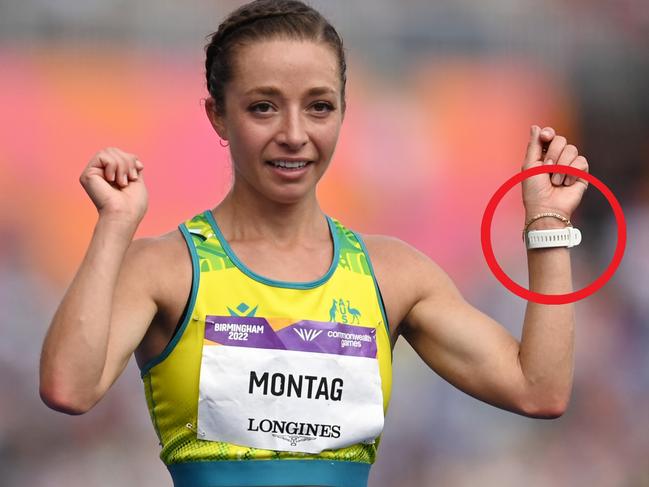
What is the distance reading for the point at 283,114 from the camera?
10.0ft

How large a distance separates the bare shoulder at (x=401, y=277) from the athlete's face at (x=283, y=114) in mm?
281

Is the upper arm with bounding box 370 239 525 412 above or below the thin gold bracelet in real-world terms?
below

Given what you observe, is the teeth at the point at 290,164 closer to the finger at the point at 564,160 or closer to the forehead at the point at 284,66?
the forehead at the point at 284,66

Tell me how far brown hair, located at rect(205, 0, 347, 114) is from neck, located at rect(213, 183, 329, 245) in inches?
8.5

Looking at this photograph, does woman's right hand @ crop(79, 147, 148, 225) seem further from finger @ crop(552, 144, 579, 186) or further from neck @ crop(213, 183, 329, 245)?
finger @ crop(552, 144, 579, 186)

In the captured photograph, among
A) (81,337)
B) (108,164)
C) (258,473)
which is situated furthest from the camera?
(258,473)

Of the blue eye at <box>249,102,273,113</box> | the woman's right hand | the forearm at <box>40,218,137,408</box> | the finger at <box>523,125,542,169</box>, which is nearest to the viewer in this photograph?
the forearm at <box>40,218,137,408</box>

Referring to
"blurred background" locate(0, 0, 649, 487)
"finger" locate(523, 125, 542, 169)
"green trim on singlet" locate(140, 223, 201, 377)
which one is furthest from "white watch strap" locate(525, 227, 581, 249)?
"blurred background" locate(0, 0, 649, 487)

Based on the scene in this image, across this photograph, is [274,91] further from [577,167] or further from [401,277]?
[577,167]

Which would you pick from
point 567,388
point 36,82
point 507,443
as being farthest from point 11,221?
point 567,388

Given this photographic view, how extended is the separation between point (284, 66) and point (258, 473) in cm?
89

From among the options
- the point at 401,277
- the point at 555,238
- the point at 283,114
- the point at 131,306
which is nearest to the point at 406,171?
the point at 401,277

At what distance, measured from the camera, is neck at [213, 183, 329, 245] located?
126 inches

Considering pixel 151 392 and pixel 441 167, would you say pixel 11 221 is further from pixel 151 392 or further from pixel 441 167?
pixel 151 392
